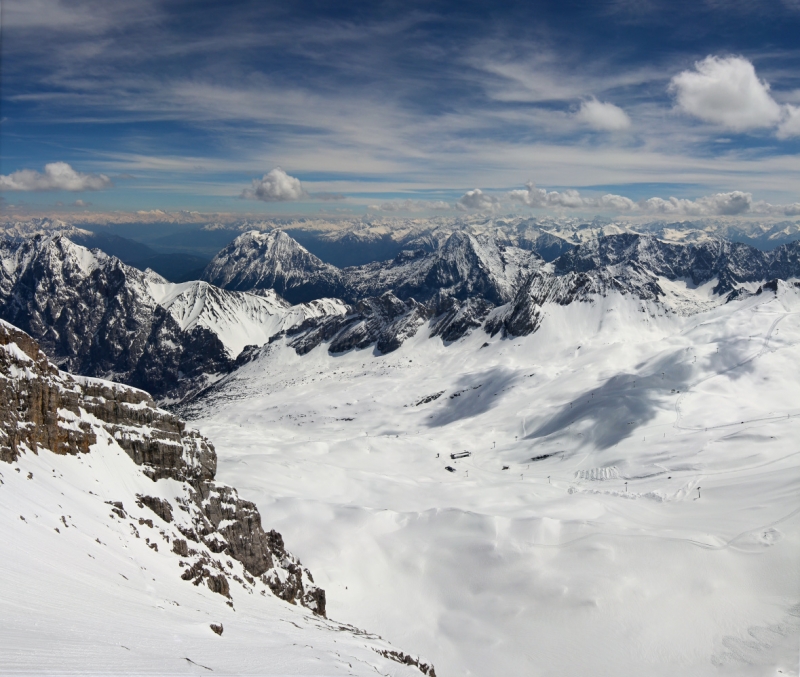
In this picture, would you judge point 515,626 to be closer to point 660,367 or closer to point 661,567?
point 661,567

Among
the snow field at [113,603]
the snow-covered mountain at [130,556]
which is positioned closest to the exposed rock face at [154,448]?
the snow-covered mountain at [130,556]

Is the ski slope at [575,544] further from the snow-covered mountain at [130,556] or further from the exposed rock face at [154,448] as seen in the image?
the snow-covered mountain at [130,556]

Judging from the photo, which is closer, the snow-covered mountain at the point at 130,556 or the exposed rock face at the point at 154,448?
the snow-covered mountain at the point at 130,556

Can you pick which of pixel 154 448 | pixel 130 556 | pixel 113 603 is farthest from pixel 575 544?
pixel 113 603

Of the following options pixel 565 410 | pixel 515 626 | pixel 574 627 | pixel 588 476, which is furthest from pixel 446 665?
pixel 565 410

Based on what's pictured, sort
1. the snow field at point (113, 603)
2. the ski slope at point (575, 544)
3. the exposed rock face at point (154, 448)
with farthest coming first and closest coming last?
the ski slope at point (575, 544)
the exposed rock face at point (154, 448)
the snow field at point (113, 603)

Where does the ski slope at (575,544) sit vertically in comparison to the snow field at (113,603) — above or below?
below

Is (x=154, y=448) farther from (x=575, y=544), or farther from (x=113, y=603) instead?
(x=575, y=544)
